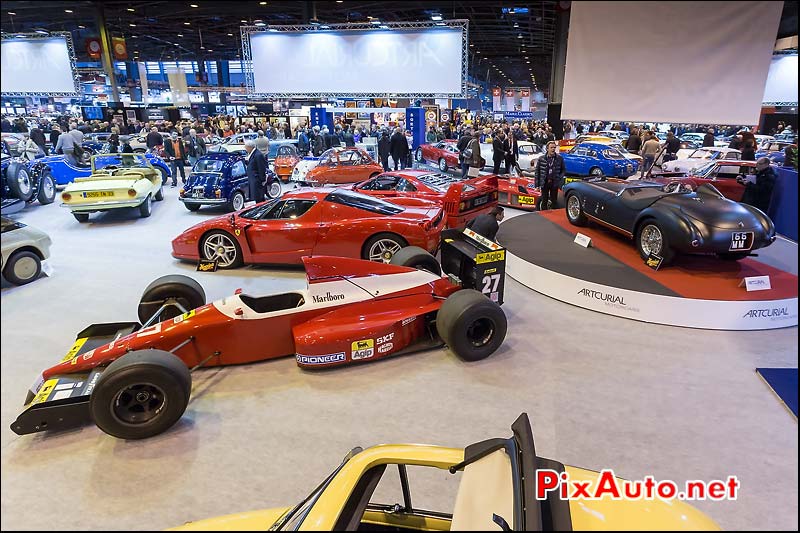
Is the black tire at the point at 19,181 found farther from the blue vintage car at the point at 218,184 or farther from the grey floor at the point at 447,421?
the grey floor at the point at 447,421

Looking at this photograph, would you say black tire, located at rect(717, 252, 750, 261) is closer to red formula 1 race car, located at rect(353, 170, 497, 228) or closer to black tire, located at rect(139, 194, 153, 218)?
red formula 1 race car, located at rect(353, 170, 497, 228)

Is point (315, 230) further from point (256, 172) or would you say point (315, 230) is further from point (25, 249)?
point (256, 172)

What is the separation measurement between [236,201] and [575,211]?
25.2 feet

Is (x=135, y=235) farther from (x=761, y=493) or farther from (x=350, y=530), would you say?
Answer: (x=761, y=493)

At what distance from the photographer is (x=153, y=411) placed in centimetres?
387

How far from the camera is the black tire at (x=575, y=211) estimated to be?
8625 mm

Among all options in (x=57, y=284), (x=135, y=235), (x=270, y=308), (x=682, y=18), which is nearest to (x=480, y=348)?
(x=270, y=308)

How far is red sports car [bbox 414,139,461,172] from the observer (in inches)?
713

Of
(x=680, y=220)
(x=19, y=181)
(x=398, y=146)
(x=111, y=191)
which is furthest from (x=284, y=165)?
(x=680, y=220)

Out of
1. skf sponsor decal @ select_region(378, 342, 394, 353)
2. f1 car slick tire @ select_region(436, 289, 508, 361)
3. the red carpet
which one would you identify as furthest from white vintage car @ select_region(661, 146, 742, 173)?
skf sponsor decal @ select_region(378, 342, 394, 353)

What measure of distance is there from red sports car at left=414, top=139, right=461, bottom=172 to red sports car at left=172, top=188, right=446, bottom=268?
35.3ft

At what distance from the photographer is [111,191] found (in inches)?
420

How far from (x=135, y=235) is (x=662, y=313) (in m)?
9.60

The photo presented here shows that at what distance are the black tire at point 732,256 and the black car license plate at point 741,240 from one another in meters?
0.29
